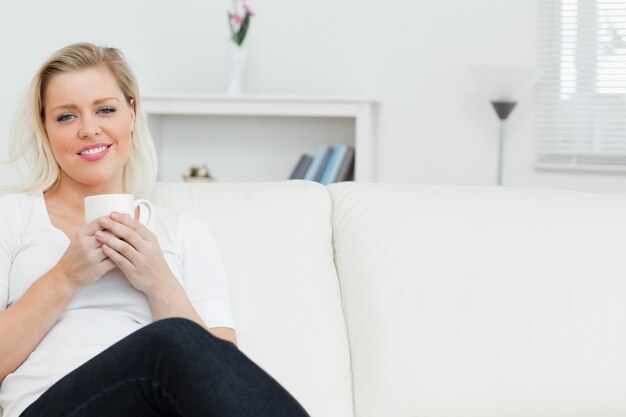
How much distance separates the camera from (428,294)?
1805 millimetres

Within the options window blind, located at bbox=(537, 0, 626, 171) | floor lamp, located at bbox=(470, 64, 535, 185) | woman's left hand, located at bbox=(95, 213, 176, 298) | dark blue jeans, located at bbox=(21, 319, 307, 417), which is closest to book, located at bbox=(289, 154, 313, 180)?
floor lamp, located at bbox=(470, 64, 535, 185)

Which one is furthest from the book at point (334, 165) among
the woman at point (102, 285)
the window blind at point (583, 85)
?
the woman at point (102, 285)

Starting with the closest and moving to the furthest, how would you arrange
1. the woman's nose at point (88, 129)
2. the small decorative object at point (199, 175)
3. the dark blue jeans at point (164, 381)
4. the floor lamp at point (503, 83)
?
the dark blue jeans at point (164, 381), the woman's nose at point (88, 129), the floor lamp at point (503, 83), the small decorative object at point (199, 175)

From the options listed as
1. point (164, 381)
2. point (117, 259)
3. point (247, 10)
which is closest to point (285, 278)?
point (117, 259)

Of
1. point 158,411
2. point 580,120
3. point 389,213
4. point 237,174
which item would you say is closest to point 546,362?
point 389,213

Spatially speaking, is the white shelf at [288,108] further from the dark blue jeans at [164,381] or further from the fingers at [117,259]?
the dark blue jeans at [164,381]

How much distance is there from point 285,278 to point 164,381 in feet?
1.71

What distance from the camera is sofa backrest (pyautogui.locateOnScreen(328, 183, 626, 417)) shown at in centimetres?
173

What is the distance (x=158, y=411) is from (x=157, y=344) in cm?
11

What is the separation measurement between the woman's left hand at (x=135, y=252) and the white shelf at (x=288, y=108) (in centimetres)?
210

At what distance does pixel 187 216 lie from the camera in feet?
5.84

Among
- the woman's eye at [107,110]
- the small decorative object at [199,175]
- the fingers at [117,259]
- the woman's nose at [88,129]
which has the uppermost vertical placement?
the woman's eye at [107,110]

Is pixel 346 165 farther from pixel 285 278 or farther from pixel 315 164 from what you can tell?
pixel 285 278

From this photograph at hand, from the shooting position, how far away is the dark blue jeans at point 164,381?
4.23 ft
